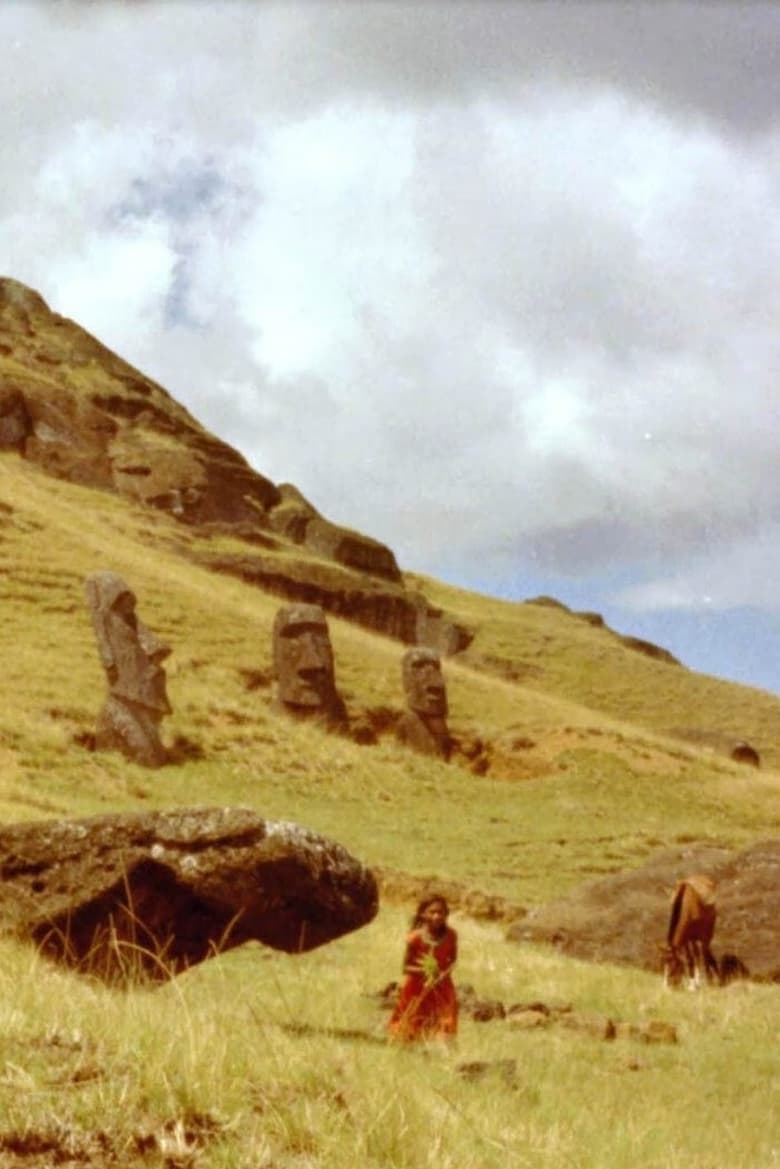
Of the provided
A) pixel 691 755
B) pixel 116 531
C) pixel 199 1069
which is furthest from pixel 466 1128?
pixel 116 531

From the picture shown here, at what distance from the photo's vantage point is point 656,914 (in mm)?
16062

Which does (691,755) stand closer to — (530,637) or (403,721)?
(403,721)

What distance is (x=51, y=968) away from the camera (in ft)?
24.1

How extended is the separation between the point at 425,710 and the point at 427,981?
96.4 ft

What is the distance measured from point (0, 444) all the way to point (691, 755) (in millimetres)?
33773

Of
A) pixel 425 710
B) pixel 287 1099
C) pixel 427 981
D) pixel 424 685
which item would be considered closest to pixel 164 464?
pixel 424 685

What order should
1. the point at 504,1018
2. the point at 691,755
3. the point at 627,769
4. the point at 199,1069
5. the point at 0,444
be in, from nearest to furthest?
the point at 199,1069
the point at 504,1018
the point at 627,769
the point at 691,755
the point at 0,444

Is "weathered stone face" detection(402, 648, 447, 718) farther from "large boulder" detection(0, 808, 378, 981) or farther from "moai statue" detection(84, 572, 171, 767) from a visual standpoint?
"large boulder" detection(0, 808, 378, 981)

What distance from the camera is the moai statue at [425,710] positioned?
124 ft

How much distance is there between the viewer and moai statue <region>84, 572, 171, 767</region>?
2812cm

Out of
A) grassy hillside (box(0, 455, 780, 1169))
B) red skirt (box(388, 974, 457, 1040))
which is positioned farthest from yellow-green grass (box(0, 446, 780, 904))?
red skirt (box(388, 974, 457, 1040))

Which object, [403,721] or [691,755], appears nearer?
[403,721]

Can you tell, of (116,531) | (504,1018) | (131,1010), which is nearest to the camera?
(131,1010)

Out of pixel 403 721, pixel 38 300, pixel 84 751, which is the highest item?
pixel 38 300
